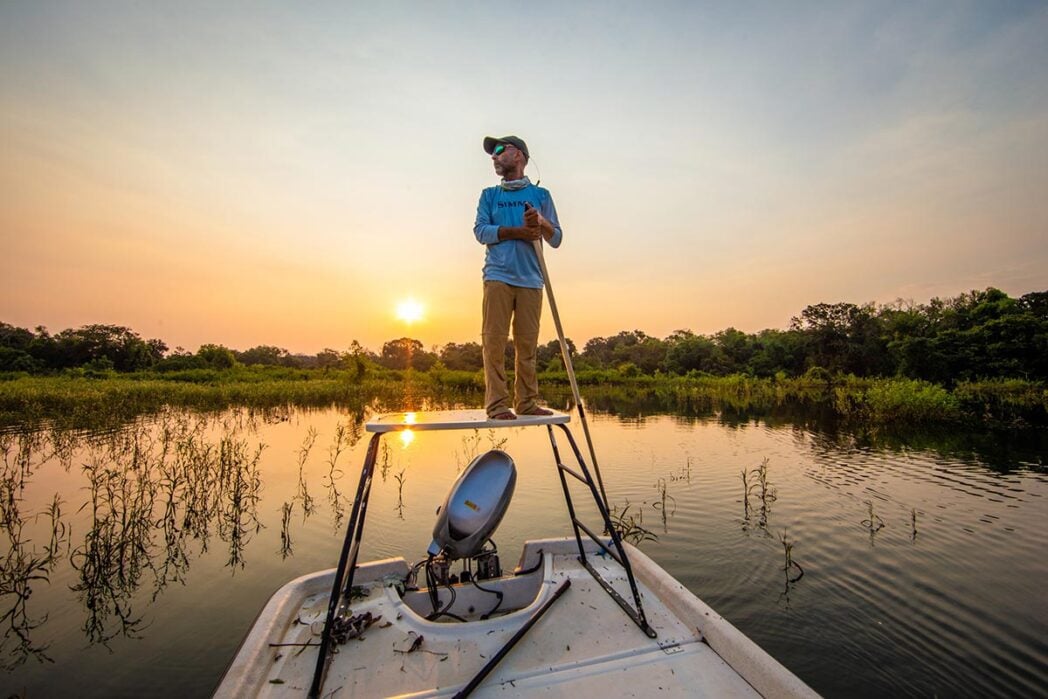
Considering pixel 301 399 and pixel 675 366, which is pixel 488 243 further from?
pixel 675 366

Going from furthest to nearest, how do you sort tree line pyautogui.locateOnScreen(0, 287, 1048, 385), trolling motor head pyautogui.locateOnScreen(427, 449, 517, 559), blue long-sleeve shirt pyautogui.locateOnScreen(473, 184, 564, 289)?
A: tree line pyautogui.locateOnScreen(0, 287, 1048, 385) → blue long-sleeve shirt pyautogui.locateOnScreen(473, 184, 564, 289) → trolling motor head pyautogui.locateOnScreen(427, 449, 517, 559)

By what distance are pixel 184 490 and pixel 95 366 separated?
164ft

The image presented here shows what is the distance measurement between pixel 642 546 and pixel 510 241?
4762mm

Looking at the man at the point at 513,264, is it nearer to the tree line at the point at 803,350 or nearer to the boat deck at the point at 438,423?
the boat deck at the point at 438,423

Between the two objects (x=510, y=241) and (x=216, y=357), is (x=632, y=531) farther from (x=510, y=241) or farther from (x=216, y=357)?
(x=216, y=357)

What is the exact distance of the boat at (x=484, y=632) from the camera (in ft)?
6.57

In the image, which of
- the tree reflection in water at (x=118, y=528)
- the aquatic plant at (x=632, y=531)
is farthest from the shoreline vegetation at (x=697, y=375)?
the aquatic plant at (x=632, y=531)

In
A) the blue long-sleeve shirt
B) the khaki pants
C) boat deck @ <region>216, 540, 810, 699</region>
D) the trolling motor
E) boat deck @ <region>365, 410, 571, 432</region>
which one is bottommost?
boat deck @ <region>216, 540, 810, 699</region>

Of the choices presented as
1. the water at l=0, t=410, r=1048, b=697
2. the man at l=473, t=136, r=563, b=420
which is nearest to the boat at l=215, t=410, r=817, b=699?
the man at l=473, t=136, r=563, b=420

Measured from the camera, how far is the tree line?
106 ft

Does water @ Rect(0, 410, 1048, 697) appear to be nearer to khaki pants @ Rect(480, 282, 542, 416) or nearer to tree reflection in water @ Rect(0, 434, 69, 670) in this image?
tree reflection in water @ Rect(0, 434, 69, 670)

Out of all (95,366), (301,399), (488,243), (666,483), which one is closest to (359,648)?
(488,243)

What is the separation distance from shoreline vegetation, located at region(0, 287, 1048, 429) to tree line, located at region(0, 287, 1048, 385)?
0.43ft

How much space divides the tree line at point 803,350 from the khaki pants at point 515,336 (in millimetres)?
26592
